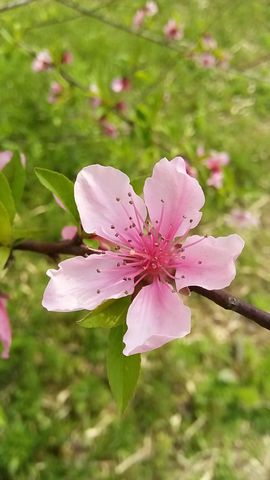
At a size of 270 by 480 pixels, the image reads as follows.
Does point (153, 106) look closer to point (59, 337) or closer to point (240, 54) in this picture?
point (59, 337)

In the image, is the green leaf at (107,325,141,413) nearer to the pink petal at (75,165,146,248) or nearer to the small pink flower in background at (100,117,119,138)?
the pink petal at (75,165,146,248)

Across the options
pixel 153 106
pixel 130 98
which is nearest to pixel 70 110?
pixel 130 98

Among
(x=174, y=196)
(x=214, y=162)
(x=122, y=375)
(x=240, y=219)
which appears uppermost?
(x=174, y=196)

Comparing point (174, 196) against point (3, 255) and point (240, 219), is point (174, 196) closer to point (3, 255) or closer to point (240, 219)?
point (3, 255)

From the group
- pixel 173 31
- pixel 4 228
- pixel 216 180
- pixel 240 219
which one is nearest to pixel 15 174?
pixel 4 228

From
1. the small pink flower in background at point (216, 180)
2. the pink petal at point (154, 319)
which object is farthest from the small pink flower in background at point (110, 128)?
the pink petal at point (154, 319)

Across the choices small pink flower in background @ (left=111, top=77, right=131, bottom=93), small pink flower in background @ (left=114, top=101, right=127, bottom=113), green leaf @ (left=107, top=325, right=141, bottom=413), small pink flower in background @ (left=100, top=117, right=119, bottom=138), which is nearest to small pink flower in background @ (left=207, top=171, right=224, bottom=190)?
small pink flower in background @ (left=114, top=101, right=127, bottom=113)
